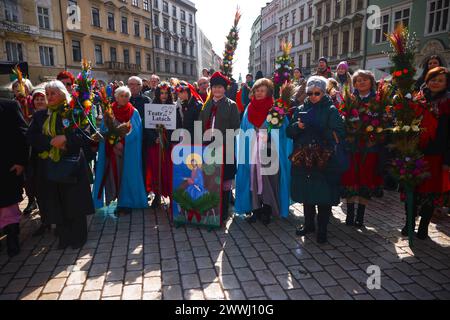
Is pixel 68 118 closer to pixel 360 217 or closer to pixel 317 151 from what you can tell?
pixel 317 151

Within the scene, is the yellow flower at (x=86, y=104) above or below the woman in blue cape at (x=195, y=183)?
above

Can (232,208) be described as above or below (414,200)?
below

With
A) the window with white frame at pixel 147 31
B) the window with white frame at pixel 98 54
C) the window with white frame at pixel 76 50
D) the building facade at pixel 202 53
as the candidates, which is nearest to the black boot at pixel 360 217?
the window with white frame at pixel 76 50

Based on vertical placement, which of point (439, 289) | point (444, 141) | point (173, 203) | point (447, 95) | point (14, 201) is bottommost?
point (439, 289)

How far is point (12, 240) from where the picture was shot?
3830 mm

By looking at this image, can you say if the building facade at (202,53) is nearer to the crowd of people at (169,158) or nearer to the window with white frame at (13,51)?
the window with white frame at (13,51)

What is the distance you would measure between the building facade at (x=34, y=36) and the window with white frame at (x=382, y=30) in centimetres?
2783

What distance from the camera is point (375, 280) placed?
314 cm

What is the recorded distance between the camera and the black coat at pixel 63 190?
3.82 metres
